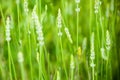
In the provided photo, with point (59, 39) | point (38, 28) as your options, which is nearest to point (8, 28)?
point (38, 28)

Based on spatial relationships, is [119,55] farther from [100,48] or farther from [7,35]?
[7,35]

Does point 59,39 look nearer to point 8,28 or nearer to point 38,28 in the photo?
point 38,28

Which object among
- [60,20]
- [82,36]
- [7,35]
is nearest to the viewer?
[7,35]

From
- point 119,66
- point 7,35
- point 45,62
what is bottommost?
point 119,66

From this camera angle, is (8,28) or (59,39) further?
(59,39)

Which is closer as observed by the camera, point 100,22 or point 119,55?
point 100,22

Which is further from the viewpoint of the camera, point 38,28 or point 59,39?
point 59,39

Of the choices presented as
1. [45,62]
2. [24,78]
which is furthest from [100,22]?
[24,78]

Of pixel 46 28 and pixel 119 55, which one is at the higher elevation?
pixel 46 28
